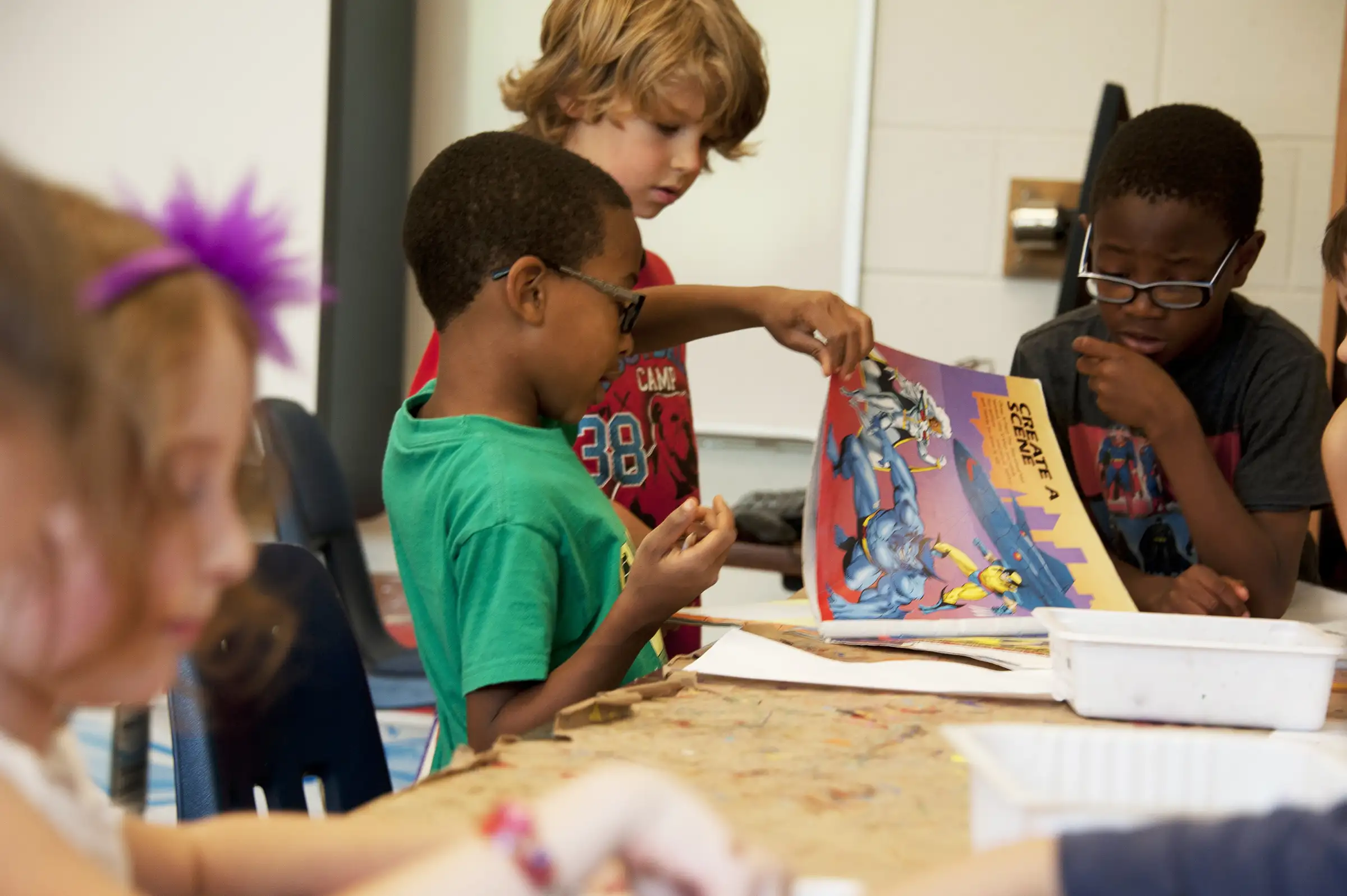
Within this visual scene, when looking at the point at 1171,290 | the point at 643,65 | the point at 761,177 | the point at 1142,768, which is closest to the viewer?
the point at 1142,768

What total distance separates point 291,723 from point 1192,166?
103 centimetres

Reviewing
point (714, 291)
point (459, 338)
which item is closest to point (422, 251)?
point (459, 338)

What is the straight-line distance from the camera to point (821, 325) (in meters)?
1.16

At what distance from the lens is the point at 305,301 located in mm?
456

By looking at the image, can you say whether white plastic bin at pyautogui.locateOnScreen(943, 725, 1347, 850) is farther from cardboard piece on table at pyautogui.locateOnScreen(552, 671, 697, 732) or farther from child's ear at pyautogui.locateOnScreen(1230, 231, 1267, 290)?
child's ear at pyautogui.locateOnScreen(1230, 231, 1267, 290)

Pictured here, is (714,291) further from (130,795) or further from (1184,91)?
(1184,91)

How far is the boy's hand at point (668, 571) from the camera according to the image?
0.86 metres

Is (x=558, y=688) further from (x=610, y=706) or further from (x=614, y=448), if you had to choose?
(x=614, y=448)

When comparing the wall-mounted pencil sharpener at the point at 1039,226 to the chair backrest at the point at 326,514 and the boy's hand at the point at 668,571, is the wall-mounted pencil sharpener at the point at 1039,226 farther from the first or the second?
the boy's hand at the point at 668,571

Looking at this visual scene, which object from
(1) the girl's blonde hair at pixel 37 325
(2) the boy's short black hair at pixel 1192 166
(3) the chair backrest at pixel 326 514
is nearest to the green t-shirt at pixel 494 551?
(1) the girl's blonde hair at pixel 37 325

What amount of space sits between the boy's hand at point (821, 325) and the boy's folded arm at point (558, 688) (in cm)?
32

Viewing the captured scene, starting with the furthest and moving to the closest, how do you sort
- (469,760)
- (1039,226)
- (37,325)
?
1. (1039,226)
2. (469,760)
3. (37,325)

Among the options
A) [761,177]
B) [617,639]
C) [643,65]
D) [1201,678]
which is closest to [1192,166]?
[643,65]

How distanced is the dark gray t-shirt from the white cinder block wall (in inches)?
41.6
